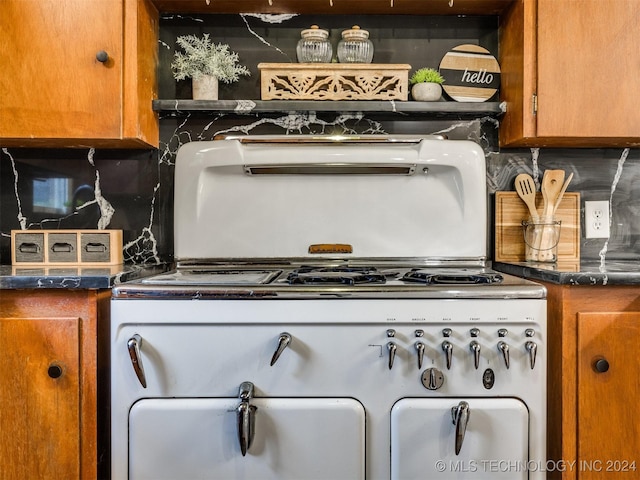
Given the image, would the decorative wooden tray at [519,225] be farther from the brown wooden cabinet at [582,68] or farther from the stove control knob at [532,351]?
the stove control knob at [532,351]

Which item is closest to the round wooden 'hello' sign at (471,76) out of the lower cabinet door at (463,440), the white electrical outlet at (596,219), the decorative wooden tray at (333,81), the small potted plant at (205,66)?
the decorative wooden tray at (333,81)

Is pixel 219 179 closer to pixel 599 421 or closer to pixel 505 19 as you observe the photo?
pixel 505 19

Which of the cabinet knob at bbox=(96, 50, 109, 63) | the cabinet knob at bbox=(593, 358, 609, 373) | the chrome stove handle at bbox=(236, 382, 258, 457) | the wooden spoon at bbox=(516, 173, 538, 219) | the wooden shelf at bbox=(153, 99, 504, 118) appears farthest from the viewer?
the wooden spoon at bbox=(516, 173, 538, 219)

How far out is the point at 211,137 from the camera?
6.00 ft

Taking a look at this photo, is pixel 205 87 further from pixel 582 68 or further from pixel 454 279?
pixel 582 68

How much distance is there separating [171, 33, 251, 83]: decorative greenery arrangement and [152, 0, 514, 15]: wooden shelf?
0.12 meters

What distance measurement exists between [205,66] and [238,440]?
1.28m

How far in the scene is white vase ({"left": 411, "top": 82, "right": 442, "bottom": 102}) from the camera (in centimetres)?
175

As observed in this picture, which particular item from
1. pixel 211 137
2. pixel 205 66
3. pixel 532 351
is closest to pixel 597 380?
pixel 532 351

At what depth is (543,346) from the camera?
4.05ft

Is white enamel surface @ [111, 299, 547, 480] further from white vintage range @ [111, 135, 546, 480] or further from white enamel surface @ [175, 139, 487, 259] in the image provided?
white enamel surface @ [175, 139, 487, 259]

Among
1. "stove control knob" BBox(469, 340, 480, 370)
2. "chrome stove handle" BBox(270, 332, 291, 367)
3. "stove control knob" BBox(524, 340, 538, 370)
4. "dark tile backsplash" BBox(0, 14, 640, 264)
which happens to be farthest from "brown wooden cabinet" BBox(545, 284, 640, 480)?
"chrome stove handle" BBox(270, 332, 291, 367)

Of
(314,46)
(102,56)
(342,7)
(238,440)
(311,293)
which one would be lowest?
(238,440)

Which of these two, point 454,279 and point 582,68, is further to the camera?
point 582,68
